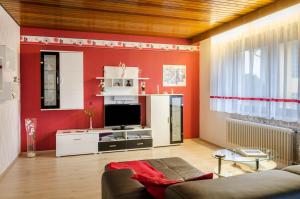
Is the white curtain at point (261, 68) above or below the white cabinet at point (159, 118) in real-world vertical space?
above

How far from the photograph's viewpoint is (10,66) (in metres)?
3.92

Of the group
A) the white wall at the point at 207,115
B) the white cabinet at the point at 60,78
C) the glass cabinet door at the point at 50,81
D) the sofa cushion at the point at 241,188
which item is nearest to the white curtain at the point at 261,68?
the white wall at the point at 207,115

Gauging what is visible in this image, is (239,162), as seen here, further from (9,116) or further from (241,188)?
(9,116)

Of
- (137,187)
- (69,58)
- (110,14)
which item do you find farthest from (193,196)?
(69,58)

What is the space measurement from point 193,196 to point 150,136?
4.17 m

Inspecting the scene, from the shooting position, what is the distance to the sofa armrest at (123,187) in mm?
1523

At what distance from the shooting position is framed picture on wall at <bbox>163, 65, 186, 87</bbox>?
231 inches

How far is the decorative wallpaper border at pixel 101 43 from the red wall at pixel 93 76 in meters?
0.07

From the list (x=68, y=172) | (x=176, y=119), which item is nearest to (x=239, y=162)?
(x=68, y=172)

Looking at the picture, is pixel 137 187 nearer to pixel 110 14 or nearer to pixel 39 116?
pixel 110 14

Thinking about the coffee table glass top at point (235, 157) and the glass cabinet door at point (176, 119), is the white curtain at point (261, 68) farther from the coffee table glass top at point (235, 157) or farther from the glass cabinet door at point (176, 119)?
the coffee table glass top at point (235, 157)

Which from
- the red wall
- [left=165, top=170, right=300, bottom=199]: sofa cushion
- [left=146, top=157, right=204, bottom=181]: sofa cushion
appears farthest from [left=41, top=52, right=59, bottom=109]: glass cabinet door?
[left=165, top=170, right=300, bottom=199]: sofa cushion

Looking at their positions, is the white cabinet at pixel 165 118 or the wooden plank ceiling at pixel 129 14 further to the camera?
the white cabinet at pixel 165 118

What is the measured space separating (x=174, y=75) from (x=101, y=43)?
1832 millimetres
